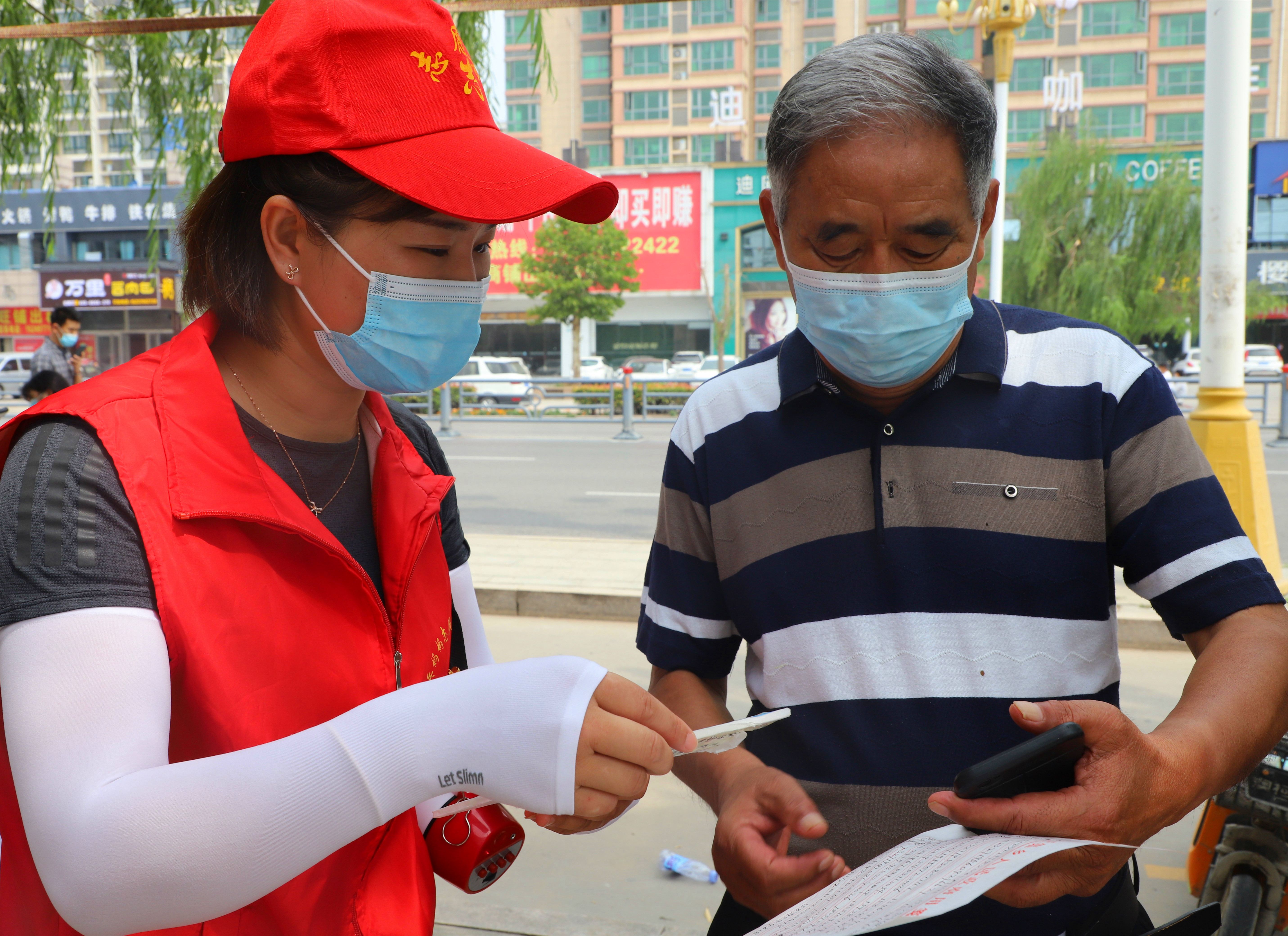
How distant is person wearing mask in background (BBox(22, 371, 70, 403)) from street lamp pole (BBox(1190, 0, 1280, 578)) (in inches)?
288

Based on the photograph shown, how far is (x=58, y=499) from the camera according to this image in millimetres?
949

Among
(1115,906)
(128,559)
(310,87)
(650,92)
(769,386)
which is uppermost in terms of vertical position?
(650,92)

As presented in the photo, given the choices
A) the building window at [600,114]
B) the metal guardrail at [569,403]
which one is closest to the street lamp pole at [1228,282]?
the metal guardrail at [569,403]

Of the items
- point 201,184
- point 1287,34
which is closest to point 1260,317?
point 1287,34

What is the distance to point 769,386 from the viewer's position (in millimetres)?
1464

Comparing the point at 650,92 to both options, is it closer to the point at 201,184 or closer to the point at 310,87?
the point at 201,184

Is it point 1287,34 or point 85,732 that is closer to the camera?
point 85,732

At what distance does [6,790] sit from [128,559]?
0.32 meters

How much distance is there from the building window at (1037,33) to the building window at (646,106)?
13035 millimetres

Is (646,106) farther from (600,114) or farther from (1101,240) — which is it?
(1101,240)

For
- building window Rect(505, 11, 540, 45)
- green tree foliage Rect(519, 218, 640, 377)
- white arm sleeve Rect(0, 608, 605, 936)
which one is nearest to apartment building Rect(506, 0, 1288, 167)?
green tree foliage Rect(519, 218, 640, 377)

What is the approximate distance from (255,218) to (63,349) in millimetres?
8947

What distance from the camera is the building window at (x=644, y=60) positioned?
38438 millimetres

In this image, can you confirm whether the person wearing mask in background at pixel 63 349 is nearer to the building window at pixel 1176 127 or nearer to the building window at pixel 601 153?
the building window at pixel 601 153
